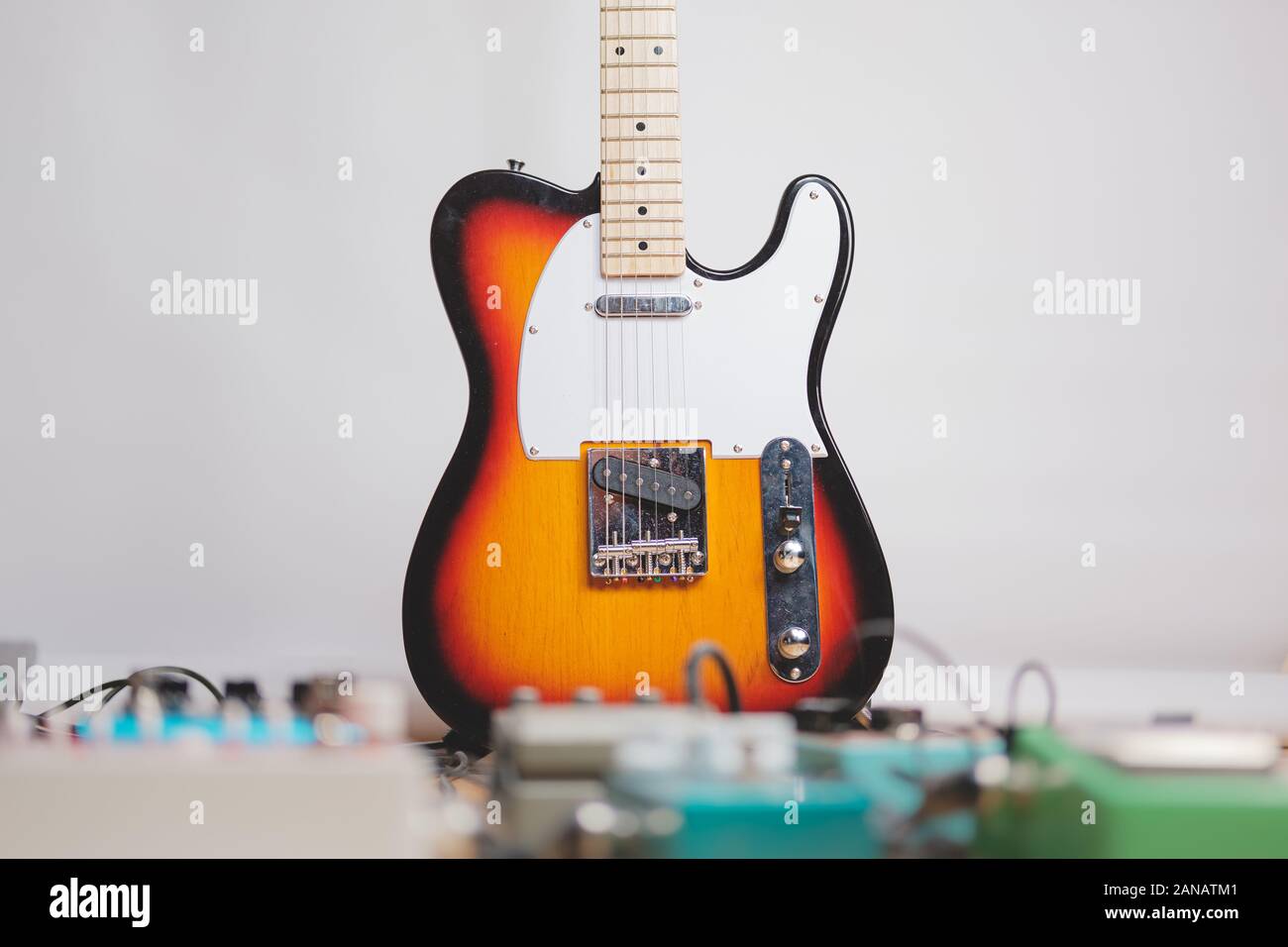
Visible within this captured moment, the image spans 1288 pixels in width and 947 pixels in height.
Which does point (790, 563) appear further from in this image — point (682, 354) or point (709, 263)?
point (709, 263)

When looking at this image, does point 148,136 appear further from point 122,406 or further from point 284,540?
point 284,540

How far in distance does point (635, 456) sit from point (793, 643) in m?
0.26

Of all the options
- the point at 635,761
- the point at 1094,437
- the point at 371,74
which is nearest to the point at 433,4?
the point at 371,74

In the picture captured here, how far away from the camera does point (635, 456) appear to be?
114cm

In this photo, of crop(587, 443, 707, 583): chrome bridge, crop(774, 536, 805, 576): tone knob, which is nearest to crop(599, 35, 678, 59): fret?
crop(587, 443, 707, 583): chrome bridge

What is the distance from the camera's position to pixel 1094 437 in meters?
1.59

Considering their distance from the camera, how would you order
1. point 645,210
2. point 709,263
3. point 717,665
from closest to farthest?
point 717,665 < point 645,210 < point 709,263

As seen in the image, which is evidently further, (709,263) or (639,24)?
(709,263)

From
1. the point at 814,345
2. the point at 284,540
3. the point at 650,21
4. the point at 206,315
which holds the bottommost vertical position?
the point at 284,540

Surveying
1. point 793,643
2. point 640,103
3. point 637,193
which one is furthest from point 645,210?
point 793,643

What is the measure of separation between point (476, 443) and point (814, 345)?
40cm

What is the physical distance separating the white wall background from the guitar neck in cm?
29

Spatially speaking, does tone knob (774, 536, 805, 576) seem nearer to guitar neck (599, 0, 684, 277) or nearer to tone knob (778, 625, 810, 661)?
tone knob (778, 625, 810, 661)
